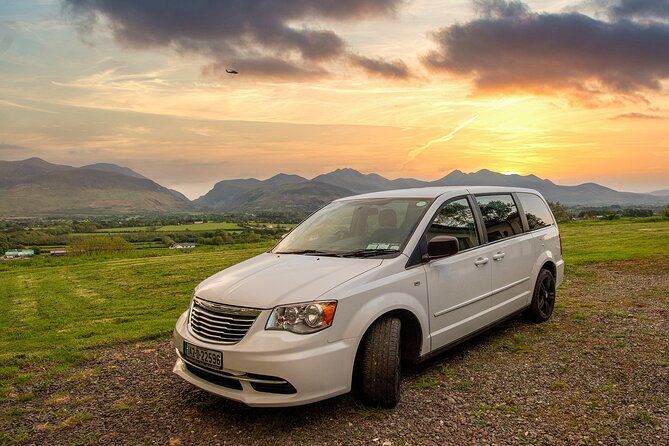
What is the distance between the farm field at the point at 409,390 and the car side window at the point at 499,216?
1.42m

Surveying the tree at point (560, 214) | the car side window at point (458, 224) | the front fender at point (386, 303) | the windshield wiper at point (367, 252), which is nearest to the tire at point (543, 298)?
the car side window at point (458, 224)

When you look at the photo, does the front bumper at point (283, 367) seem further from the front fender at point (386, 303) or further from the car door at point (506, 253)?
the car door at point (506, 253)

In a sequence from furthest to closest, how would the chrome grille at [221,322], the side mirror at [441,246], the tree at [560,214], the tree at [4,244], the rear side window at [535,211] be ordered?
the tree at [4,244]
the tree at [560,214]
the rear side window at [535,211]
the side mirror at [441,246]
the chrome grille at [221,322]

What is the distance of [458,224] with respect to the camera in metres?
5.44

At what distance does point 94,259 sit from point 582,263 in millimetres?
18013

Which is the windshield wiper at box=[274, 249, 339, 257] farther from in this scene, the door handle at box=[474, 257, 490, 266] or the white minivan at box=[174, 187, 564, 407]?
the door handle at box=[474, 257, 490, 266]

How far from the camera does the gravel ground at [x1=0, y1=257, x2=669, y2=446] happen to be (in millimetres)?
3801

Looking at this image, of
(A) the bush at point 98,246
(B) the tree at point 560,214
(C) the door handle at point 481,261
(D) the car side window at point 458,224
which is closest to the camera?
(D) the car side window at point 458,224

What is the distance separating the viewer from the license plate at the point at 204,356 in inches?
153

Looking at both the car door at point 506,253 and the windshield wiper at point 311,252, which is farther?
the car door at point 506,253

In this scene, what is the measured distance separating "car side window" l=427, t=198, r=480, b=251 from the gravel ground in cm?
141

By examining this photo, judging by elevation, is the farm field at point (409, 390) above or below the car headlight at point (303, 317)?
below

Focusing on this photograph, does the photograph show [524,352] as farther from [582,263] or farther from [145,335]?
[582,263]

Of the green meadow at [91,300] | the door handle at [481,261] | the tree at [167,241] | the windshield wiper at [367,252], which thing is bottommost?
the tree at [167,241]
